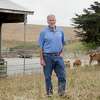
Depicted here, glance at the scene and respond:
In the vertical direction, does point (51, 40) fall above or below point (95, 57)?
above

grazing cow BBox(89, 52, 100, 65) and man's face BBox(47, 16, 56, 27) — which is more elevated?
man's face BBox(47, 16, 56, 27)

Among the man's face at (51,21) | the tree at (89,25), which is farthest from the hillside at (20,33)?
the man's face at (51,21)

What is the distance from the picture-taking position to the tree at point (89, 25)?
2750cm

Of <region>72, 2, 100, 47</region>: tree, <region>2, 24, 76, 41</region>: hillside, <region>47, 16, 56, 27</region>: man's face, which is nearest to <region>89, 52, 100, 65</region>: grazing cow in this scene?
<region>72, 2, 100, 47</region>: tree

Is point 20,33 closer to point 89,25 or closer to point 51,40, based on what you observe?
point 89,25

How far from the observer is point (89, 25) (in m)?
28.0

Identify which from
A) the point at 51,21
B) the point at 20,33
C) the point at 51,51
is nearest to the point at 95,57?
the point at 51,51

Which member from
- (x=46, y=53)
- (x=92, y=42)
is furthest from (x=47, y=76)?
(x=92, y=42)

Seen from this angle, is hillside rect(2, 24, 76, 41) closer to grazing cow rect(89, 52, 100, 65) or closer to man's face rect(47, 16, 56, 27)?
grazing cow rect(89, 52, 100, 65)

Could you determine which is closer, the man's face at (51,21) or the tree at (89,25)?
the man's face at (51,21)

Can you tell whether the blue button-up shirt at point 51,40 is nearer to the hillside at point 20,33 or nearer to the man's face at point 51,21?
the man's face at point 51,21

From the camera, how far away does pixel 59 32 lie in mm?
10719

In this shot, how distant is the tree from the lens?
90.2 feet

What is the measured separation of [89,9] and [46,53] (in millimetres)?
18974
